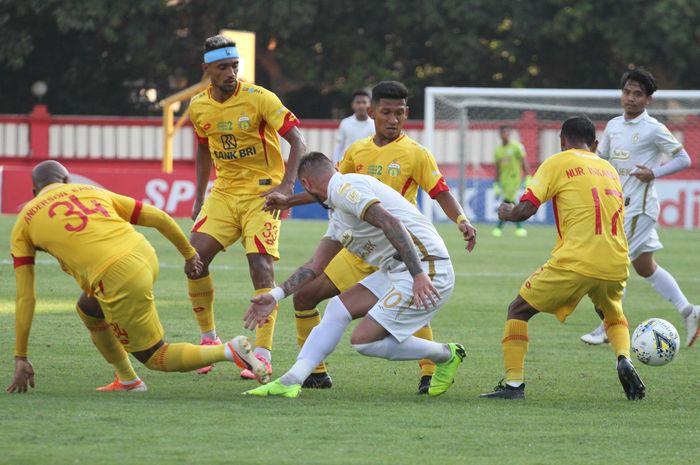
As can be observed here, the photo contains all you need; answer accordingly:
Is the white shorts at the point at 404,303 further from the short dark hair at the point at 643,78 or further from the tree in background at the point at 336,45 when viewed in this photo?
the tree in background at the point at 336,45

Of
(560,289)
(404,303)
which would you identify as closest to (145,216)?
(404,303)

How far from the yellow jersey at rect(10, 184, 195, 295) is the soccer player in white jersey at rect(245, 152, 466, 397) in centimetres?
84

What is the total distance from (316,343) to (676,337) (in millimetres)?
2403

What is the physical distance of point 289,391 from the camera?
291 inches

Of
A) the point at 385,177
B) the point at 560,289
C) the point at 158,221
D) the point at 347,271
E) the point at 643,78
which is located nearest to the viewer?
the point at 158,221

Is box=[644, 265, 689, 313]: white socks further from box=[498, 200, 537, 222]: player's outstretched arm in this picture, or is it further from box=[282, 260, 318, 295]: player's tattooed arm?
box=[282, 260, 318, 295]: player's tattooed arm

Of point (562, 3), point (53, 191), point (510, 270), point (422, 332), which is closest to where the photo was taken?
point (53, 191)

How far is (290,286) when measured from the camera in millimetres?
7305

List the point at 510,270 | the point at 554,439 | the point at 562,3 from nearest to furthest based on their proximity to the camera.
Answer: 1. the point at 554,439
2. the point at 510,270
3. the point at 562,3

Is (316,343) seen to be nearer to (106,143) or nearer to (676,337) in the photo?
(676,337)

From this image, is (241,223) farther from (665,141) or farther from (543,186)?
(665,141)

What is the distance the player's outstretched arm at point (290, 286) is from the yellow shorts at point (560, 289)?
1.16 m

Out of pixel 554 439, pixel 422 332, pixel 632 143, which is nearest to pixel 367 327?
pixel 422 332

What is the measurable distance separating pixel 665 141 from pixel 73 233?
17.6 feet
